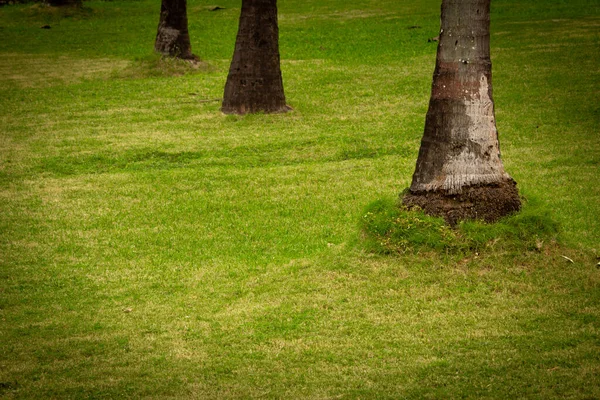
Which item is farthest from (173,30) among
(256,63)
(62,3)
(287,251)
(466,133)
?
(62,3)

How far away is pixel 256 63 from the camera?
547 inches

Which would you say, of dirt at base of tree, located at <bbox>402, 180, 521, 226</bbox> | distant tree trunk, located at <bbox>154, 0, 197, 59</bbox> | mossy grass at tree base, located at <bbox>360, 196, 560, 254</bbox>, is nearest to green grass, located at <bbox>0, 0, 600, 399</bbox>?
mossy grass at tree base, located at <bbox>360, 196, 560, 254</bbox>

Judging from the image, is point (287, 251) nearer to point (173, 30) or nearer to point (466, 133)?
point (466, 133)

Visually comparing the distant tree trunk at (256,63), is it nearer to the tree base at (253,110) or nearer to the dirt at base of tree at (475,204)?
the tree base at (253,110)

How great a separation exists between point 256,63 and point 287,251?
6518 millimetres

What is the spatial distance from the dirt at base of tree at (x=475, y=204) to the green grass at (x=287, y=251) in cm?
15

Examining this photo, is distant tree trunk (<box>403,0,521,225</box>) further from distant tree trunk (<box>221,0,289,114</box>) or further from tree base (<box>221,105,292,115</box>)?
tree base (<box>221,105,292,115</box>)

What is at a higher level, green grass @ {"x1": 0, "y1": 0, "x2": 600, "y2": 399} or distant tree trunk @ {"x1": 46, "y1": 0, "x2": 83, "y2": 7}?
distant tree trunk @ {"x1": 46, "y1": 0, "x2": 83, "y2": 7}

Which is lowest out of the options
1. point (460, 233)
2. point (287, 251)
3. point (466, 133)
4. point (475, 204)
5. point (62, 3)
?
point (287, 251)

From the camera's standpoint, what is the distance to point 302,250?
26.9ft

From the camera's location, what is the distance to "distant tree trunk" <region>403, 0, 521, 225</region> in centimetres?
758

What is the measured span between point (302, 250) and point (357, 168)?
318 centimetres

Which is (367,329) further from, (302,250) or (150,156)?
(150,156)

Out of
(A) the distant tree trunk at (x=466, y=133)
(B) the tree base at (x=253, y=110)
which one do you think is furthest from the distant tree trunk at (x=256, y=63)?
(A) the distant tree trunk at (x=466, y=133)
